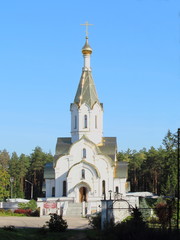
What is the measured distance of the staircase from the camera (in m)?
40.3

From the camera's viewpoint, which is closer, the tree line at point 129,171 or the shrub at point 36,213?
the shrub at point 36,213

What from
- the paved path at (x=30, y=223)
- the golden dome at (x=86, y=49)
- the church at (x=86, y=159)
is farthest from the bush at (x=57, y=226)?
the golden dome at (x=86, y=49)

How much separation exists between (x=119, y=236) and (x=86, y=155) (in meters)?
31.4

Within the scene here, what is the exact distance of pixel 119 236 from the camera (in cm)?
1631

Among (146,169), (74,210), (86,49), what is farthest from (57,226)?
(146,169)

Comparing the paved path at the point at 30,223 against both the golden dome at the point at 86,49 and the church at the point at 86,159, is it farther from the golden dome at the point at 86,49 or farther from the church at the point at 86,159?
the golden dome at the point at 86,49

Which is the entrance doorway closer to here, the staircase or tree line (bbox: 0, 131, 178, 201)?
the staircase

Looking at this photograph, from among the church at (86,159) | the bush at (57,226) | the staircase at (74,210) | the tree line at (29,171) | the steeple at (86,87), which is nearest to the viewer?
the bush at (57,226)

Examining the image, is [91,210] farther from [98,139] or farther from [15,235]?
[15,235]

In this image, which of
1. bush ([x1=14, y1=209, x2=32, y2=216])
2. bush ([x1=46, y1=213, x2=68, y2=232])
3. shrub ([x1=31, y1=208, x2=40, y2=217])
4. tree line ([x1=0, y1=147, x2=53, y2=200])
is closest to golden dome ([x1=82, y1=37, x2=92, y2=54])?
bush ([x1=14, y1=209, x2=32, y2=216])

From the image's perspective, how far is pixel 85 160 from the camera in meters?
47.4

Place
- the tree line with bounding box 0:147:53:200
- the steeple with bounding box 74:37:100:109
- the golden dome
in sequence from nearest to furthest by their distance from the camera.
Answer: the steeple with bounding box 74:37:100:109, the golden dome, the tree line with bounding box 0:147:53:200

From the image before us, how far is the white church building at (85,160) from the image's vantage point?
4606cm

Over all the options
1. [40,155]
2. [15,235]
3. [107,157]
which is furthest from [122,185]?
[40,155]
